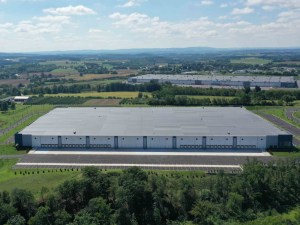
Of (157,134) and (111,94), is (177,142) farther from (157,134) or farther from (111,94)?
(111,94)

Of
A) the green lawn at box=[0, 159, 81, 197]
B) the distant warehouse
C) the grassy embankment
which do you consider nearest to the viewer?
the green lawn at box=[0, 159, 81, 197]

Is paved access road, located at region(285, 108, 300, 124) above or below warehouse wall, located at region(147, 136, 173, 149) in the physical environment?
above

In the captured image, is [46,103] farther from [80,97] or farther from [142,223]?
[142,223]

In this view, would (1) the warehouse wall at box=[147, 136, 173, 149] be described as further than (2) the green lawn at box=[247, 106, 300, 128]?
No

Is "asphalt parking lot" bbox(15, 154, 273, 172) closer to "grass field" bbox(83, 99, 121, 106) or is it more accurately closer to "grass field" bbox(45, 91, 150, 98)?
"grass field" bbox(83, 99, 121, 106)

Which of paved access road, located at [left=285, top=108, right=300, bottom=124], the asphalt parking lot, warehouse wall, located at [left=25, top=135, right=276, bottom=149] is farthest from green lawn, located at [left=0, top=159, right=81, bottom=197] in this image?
paved access road, located at [left=285, top=108, right=300, bottom=124]

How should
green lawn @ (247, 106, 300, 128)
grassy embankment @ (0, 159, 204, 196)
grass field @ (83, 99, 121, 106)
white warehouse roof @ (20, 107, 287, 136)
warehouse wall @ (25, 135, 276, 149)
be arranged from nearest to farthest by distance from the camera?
grassy embankment @ (0, 159, 204, 196) < warehouse wall @ (25, 135, 276, 149) < white warehouse roof @ (20, 107, 287, 136) < green lawn @ (247, 106, 300, 128) < grass field @ (83, 99, 121, 106)
